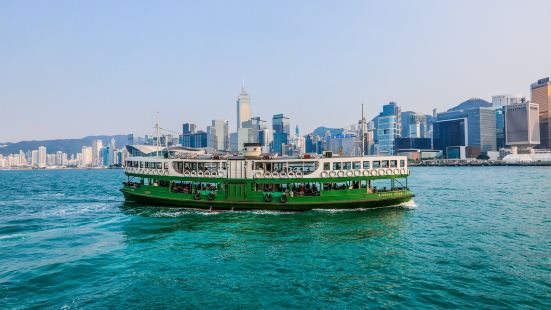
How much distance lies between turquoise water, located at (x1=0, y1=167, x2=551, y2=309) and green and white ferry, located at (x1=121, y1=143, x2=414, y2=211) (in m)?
1.77

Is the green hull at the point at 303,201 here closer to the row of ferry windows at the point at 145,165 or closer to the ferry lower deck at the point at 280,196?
the ferry lower deck at the point at 280,196

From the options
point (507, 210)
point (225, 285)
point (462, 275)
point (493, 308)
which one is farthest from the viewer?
point (507, 210)

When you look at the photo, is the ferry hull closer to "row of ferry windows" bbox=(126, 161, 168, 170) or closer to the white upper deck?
the white upper deck

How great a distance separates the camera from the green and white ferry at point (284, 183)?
3212 centimetres

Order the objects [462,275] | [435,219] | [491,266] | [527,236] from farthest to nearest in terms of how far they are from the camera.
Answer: [435,219], [527,236], [491,266], [462,275]

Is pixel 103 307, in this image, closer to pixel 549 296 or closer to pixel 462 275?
pixel 462 275

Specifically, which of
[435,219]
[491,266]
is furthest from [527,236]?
[491,266]

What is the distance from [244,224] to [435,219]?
16.7m

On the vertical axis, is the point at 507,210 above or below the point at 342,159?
below

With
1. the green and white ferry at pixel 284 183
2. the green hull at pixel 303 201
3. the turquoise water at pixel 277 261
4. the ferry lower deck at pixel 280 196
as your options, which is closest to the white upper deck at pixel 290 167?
the green and white ferry at pixel 284 183

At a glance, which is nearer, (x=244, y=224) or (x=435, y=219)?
(x=244, y=224)

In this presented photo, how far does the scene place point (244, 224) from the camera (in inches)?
1072

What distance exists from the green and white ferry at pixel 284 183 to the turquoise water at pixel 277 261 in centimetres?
177

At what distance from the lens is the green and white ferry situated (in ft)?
105
